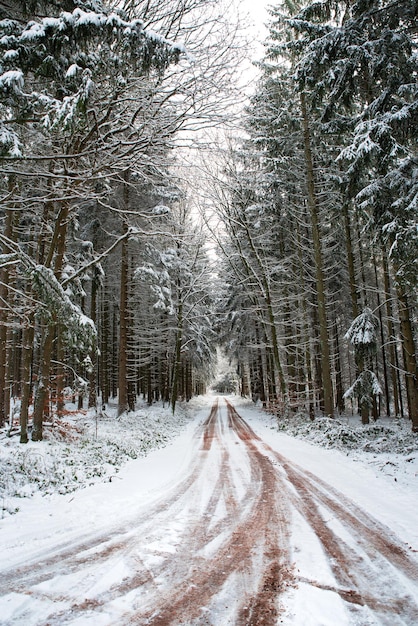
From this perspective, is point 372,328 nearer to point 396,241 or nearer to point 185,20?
point 396,241

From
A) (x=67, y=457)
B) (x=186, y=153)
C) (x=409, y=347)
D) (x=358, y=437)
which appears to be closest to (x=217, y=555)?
(x=67, y=457)

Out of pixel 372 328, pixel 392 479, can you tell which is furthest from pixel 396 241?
pixel 392 479

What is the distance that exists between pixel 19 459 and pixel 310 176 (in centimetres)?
1490

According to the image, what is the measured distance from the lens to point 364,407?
14.6 meters

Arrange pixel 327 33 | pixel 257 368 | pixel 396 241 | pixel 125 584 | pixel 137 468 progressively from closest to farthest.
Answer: pixel 125 584 < pixel 137 468 < pixel 396 241 < pixel 327 33 < pixel 257 368

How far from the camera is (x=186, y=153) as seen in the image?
6.80 m

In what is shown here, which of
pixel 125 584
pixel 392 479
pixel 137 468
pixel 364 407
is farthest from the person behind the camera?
pixel 364 407

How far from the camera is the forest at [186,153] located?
4.94 m

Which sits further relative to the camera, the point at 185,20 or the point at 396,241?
the point at 396,241

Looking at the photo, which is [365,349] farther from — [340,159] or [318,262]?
[340,159]

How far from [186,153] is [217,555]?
639 cm

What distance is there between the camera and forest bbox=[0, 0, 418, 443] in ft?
16.2

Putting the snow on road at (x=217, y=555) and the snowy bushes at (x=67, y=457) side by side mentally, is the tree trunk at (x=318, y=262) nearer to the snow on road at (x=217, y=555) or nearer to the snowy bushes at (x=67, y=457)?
the snowy bushes at (x=67, y=457)

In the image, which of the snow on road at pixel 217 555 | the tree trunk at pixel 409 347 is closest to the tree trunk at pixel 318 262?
the tree trunk at pixel 409 347
